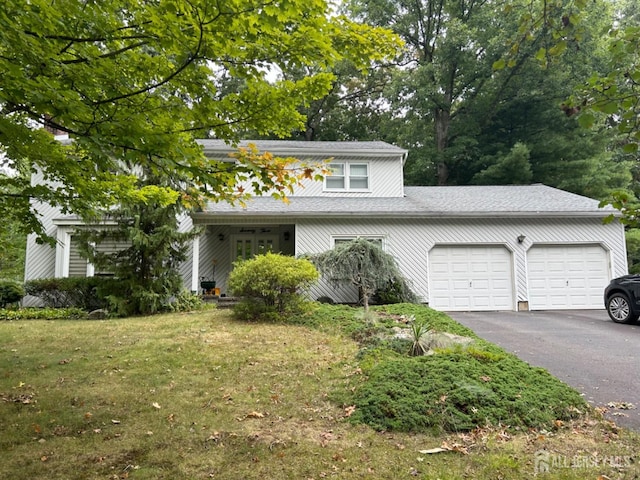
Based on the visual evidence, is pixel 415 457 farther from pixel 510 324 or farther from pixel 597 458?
pixel 510 324

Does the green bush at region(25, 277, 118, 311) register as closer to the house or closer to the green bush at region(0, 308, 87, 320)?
the green bush at region(0, 308, 87, 320)

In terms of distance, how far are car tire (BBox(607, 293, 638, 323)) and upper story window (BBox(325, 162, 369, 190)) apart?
783cm

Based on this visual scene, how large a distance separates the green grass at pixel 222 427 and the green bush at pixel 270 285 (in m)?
2.03

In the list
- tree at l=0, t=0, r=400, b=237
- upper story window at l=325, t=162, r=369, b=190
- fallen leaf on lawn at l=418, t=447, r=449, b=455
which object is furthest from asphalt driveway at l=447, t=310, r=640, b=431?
upper story window at l=325, t=162, r=369, b=190

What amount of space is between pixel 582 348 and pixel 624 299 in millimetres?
3577

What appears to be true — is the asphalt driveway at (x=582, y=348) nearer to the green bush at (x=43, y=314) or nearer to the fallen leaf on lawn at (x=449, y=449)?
the fallen leaf on lawn at (x=449, y=449)

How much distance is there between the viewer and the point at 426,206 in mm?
12742

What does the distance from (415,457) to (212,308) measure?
8607 millimetres

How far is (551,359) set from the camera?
19.0 feet

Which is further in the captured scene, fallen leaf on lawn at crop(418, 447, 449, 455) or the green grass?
fallen leaf on lawn at crop(418, 447, 449, 455)

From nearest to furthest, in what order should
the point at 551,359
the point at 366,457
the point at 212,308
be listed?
the point at 366,457 → the point at 551,359 → the point at 212,308

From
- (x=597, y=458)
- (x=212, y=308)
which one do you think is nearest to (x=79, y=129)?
(x=597, y=458)

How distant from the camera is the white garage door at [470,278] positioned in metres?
12.0

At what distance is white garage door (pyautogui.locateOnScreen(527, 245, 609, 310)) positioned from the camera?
39.7ft
